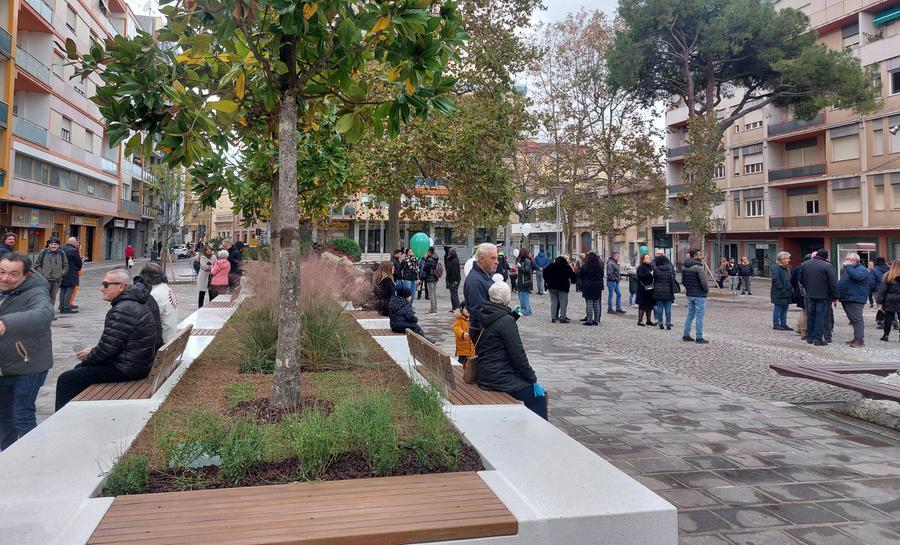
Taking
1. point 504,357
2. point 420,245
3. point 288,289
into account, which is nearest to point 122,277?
point 288,289

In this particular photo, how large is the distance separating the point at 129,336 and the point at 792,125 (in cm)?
4467

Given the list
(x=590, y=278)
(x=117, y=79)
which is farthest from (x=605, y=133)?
(x=117, y=79)

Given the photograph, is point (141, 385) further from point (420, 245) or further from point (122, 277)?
point (420, 245)

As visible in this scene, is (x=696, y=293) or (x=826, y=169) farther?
(x=826, y=169)

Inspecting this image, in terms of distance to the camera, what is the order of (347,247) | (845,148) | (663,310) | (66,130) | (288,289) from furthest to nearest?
(845,148) → (66,130) → (347,247) → (663,310) → (288,289)

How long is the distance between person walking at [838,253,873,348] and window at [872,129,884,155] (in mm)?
28168

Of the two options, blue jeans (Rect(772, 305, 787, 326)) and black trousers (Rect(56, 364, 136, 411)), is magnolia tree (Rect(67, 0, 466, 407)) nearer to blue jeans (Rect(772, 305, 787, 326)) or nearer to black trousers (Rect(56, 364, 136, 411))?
black trousers (Rect(56, 364, 136, 411))

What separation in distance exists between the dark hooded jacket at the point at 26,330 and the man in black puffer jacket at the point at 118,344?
1.50 feet

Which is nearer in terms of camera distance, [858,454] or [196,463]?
[196,463]

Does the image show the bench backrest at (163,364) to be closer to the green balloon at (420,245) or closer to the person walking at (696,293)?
the person walking at (696,293)

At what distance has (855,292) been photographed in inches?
455

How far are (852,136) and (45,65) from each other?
150ft

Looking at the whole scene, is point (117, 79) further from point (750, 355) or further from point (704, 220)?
point (704, 220)

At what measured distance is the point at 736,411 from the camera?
21.2 ft
